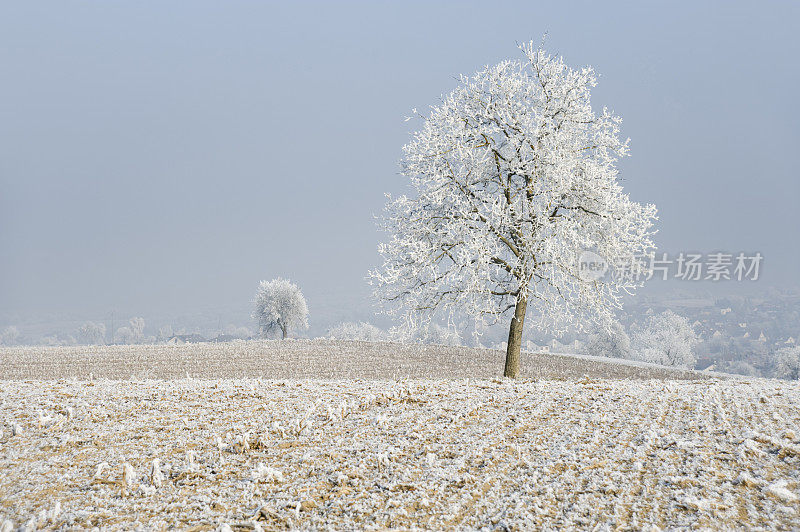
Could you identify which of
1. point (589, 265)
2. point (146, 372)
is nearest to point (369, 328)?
point (146, 372)

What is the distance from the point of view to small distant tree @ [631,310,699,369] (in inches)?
3073

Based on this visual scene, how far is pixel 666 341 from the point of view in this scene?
3152 inches

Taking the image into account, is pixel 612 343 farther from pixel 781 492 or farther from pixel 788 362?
pixel 781 492

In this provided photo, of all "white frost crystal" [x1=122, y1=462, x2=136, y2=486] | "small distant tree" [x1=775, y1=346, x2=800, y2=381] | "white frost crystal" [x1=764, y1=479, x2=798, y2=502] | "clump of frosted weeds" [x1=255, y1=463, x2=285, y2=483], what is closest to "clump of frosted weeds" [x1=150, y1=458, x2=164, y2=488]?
"white frost crystal" [x1=122, y1=462, x2=136, y2=486]

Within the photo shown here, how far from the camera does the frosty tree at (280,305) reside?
64.1 meters

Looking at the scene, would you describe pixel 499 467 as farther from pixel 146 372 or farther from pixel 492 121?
pixel 146 372

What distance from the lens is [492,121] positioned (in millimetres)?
17562

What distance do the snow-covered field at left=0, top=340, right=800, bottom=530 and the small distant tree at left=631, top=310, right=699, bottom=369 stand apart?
7447cm

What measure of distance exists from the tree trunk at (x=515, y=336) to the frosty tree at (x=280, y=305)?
50002 mm

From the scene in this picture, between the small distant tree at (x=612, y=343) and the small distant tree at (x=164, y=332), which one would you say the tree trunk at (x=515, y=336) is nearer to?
the small distant tree at (x=612, y=343)

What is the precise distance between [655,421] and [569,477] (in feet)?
12.0

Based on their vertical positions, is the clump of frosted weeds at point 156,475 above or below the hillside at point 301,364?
above

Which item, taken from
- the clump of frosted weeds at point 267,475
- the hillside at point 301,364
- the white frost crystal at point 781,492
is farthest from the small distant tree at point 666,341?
the clump of frosted weeds at point 267,475

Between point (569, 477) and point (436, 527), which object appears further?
point (569, 477)
